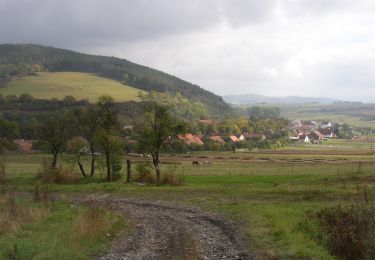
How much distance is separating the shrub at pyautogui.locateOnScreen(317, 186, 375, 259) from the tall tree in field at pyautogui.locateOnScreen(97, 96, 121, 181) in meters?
27.3

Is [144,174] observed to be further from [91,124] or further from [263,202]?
[263,202]

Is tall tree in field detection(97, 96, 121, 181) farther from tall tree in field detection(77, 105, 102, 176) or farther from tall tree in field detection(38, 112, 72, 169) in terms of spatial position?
tall tree in field detection(38, 112, 72, 169)

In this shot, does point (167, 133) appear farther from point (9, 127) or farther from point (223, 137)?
point (223, 137)

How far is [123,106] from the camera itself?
162m

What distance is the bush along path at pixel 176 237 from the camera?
15.9m

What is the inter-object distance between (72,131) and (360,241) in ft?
145

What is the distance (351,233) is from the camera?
56.6 ft

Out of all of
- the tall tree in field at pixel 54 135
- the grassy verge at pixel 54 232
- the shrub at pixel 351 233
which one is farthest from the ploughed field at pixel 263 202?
the tall tree in field at pixel 54 135

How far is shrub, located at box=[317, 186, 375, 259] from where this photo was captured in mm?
15943

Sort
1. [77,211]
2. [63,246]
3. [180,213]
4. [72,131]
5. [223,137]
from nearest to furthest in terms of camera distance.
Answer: [63,246] → [77,211] → [180,213] → [72,131] → [223,137]

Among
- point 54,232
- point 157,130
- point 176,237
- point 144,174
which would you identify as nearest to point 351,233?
point 176,237

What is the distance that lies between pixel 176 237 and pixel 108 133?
2774cm

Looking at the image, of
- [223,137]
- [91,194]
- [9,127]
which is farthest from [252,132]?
[91,194]

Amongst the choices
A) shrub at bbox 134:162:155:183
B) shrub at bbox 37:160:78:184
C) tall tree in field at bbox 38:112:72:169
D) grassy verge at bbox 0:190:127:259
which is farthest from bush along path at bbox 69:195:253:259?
tall tree in field at bbox 38:112:72:169
